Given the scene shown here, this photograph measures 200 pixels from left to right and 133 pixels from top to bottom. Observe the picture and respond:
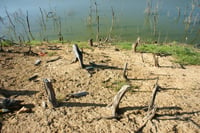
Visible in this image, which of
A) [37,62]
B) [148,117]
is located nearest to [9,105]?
[37,62]

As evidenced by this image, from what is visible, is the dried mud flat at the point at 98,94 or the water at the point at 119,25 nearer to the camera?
the dried mud flat at the point at 98,94

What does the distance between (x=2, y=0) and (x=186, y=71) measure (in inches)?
1521

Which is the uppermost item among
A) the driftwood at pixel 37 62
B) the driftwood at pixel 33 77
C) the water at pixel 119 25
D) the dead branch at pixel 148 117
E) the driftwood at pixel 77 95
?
the water at pixel 119 25

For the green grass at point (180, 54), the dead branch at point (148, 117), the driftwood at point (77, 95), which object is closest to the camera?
the dead branch at point (148, 117)

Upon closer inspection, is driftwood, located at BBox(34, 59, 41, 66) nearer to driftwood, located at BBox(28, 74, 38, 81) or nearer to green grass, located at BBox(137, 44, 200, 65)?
driftwood, located at BBox(28, 74, 38, 81)

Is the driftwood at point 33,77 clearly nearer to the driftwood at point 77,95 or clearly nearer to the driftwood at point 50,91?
the driftwood at point 77,95

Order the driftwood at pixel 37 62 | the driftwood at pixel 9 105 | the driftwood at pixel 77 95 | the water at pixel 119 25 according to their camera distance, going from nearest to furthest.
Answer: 1. the driftwood at pixel 9 105
2. the driftwood at pixel 77 95
3. the driftwood at pixel 37 62
4. the water at pixel 119 25

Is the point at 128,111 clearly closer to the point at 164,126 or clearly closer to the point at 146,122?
the point at 146,122

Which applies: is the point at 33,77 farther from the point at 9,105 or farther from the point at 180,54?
the point at 180,54

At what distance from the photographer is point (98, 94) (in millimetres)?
5207

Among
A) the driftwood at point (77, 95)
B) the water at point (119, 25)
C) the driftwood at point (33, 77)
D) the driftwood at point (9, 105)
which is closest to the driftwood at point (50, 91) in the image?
the driftwood at point (77, 95)

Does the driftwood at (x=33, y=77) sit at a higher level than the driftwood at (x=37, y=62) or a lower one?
lower

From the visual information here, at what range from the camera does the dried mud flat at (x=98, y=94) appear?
13.2 feet

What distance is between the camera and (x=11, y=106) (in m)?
4.25
